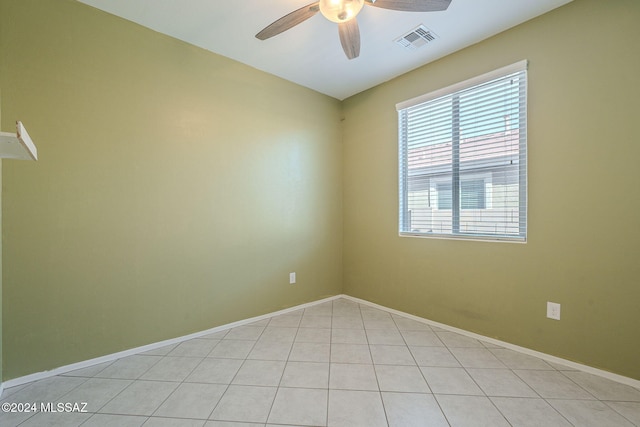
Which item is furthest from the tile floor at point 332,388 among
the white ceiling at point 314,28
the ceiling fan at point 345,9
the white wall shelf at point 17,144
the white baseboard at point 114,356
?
the white ceiling at point 314,28

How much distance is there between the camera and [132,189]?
2139 mm

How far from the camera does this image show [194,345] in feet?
7.48

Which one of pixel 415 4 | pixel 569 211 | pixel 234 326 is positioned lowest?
pixel 234 326

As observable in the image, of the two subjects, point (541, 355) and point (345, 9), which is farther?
point (541, 355)

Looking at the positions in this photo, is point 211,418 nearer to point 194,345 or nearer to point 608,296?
point 194,345

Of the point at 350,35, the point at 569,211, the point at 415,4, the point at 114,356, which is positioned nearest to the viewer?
the point at 415,4

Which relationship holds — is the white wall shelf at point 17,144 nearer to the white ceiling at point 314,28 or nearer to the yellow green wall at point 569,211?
the white ceiling at point 314,28

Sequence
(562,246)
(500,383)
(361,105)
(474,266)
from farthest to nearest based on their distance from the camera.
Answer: (361,105), (474,266), (562,246), (500,383)

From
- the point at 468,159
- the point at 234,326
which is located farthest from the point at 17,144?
the point at 468,159

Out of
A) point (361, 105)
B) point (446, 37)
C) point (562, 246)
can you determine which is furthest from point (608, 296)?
point (361, 105)

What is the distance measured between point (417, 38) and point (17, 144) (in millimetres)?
2721

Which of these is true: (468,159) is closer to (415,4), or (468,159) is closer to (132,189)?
(415,4)

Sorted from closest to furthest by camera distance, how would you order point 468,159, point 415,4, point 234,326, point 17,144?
point 17,144
point 415,4
point 468,159
point 234,326

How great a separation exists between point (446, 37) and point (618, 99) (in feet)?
4.23
